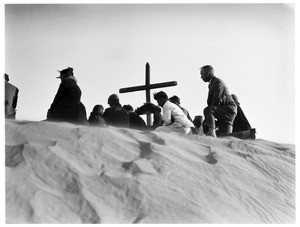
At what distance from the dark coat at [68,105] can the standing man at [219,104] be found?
1.97 m

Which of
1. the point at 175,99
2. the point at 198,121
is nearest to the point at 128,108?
the point at 175,99

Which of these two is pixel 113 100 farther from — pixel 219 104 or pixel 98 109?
pixel 219 104

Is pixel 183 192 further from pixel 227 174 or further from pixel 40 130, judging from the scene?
pixel 40 130

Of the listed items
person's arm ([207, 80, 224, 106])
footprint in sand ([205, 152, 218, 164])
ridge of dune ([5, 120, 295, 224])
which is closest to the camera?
ridge of dune ([5, 120, 295, 224])

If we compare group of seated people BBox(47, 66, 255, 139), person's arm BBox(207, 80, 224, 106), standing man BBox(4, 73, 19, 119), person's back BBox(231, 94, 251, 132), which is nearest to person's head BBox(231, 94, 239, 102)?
group of seated people BBox(47, 66, 255, 139)

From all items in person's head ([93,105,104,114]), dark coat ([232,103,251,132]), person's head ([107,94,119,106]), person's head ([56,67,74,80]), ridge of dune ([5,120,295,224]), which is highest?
person's head ([56,67,74,80])

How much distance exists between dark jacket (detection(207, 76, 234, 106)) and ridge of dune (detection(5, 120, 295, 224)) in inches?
72.0

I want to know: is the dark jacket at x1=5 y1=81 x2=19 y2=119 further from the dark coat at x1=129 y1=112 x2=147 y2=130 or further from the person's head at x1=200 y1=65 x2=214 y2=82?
the person's head at x1=200 y1=65 x2=214 y2=82

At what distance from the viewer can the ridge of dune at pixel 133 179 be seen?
590cm

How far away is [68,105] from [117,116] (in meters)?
1.50

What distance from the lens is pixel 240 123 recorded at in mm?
10547

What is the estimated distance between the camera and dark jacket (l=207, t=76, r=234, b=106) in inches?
388

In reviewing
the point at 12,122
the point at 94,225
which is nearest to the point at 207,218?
the point at 94,225

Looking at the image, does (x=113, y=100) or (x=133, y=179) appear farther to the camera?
(x=113, y=100)
